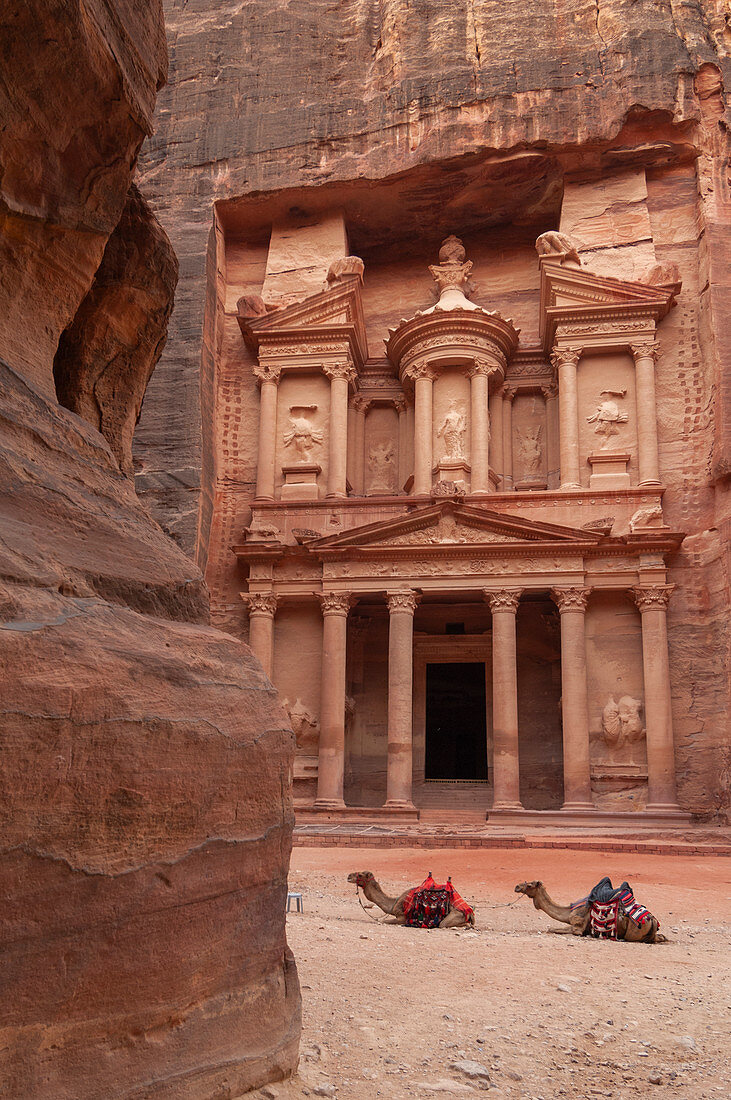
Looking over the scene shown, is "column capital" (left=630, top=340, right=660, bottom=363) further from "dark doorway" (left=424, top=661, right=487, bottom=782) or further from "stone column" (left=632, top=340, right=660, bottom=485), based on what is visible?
"dark doorway" (left=424, top=661, right=487, bottom=782)

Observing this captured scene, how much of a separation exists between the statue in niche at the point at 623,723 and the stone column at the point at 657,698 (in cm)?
23

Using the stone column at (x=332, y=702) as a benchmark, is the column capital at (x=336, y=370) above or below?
above

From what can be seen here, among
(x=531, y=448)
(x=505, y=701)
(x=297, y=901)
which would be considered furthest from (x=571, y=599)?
(x=297, y=901)

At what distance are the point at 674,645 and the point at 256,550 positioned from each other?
9126mm

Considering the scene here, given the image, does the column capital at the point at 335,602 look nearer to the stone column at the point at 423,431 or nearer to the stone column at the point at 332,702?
the stone column at the point at 332,702

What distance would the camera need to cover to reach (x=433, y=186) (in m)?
23.1

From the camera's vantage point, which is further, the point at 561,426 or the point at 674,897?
the point at 561,426

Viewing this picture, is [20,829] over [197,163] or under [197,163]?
under

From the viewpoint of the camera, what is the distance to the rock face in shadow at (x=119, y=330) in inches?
145

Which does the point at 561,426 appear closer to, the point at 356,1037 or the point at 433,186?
the point at 433,186

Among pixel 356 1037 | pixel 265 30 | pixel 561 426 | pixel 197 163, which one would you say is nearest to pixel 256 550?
pixel 561 426

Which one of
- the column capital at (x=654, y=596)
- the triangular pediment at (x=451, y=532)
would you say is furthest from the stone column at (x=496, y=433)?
the column capital at (x=654, y=596)

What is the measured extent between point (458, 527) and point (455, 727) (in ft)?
25.1

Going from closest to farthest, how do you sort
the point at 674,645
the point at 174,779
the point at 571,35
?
the point at 174,779, the point at 674,645, the point at 571,35
